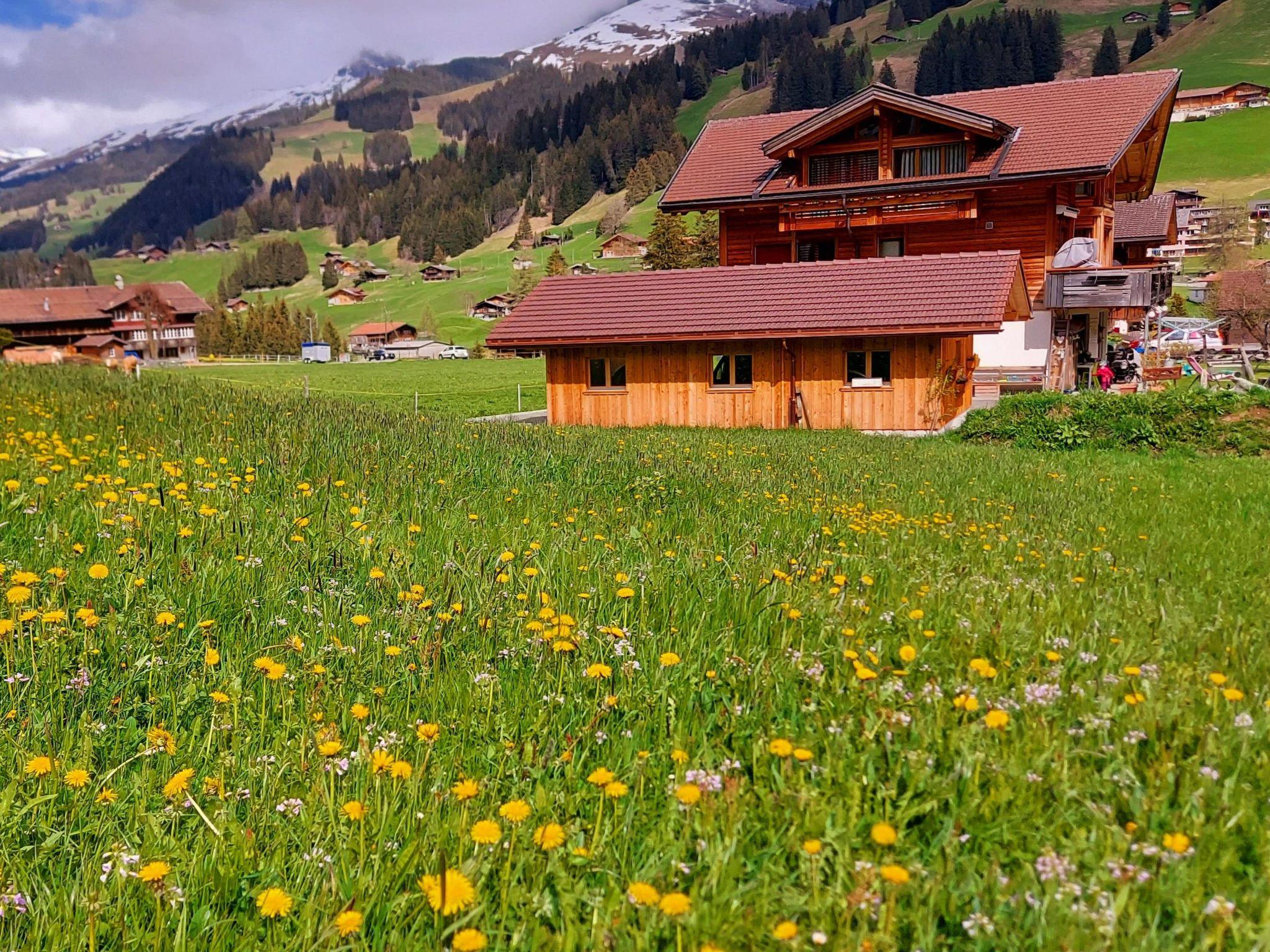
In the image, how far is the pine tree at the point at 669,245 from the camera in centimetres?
7531

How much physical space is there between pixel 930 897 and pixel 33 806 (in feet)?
9.21

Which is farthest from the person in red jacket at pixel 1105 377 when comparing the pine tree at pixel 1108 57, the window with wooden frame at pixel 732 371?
the pine tree at pixel 1108 57

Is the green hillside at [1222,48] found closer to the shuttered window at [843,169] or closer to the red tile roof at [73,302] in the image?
the shuttered window at [843,169]

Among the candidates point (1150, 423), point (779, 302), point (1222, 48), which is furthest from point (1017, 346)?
point (1222, 48)

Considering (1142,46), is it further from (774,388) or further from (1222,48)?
(774,388)

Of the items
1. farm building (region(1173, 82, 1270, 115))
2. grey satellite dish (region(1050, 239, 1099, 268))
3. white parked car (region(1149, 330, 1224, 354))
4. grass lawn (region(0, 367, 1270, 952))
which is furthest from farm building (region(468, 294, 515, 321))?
grass lawn (region(0, 367, 1270, 952))

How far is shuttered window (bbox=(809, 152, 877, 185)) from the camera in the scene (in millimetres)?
34250

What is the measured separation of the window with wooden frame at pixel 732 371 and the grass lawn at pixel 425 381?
297 inches

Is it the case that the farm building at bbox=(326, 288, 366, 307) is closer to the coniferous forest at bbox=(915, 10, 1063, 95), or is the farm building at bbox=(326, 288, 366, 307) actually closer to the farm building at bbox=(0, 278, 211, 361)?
the farm building at bbox=(0, 278, 211, 361)

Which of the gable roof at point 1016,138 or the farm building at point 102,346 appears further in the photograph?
the farm building at point 102,346

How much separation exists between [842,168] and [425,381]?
36472mm

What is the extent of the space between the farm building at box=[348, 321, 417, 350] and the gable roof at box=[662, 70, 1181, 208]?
121 m

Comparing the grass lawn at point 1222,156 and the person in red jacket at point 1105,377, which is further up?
the grass lawn at point 1222,156

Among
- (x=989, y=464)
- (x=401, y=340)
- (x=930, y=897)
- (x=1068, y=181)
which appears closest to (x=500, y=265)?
(x=401, y=340)
